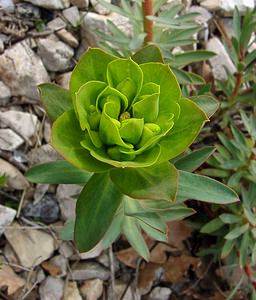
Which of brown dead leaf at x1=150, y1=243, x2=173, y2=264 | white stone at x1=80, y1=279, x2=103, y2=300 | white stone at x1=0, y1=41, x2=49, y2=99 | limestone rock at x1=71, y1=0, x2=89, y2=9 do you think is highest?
limestone rock at x1=71, y1=0, x2=89, y2=9

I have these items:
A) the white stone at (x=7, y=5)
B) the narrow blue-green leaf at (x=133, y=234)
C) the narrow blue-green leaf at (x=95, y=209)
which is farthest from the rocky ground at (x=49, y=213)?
the narrow blue-green leaf at (x=95, y=209)

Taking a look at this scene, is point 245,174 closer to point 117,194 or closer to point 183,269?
point 183,269

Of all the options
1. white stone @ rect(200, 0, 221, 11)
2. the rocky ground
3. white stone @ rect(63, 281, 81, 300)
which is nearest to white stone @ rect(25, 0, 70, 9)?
the rocky ground

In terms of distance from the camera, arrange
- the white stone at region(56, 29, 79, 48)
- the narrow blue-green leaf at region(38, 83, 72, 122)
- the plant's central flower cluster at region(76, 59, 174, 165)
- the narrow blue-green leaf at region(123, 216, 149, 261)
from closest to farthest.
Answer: the plant's central flower cluster at region(76, 59, 174, 165) → the narrow blue-green leaf at region(38, 83, 72, 122) → the narrow blue-green leaf at region(123, 216, 149, 261) → the white stone at region(56, 29, 79, 48)

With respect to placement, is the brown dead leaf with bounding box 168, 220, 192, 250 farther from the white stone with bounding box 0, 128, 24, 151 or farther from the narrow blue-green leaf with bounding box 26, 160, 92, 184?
the narrow blue-green leaf with bounding box 26, 160, 92, 184

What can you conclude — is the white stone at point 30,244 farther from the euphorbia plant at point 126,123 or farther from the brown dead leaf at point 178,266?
the euphorbia plant at point 126,123

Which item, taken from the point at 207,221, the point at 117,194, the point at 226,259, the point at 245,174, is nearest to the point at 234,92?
the point at 245,174
